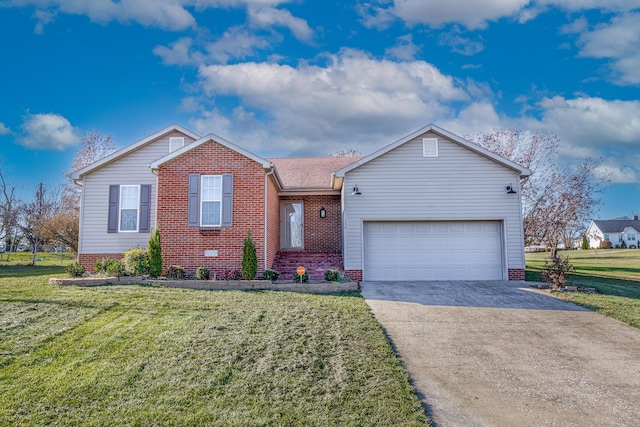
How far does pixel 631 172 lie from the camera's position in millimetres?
25109

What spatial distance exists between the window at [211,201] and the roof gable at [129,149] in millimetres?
3200

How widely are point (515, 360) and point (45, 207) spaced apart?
28.7 metres

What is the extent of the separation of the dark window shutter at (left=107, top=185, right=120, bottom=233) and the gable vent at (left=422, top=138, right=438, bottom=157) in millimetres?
11417

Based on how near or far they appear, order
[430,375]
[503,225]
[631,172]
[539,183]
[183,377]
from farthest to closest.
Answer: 1. [631,172]
2. [539,183]
3. [503,225]
4. [430,375]
5. [183,377]

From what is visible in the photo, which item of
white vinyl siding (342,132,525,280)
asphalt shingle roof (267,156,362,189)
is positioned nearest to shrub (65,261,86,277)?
asphalt shingle roof (267,156,362,189)

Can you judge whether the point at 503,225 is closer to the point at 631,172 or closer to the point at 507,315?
the point at 507,315

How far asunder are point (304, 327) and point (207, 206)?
23.1 feet

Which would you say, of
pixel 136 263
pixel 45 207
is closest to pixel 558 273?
pixel 136 263

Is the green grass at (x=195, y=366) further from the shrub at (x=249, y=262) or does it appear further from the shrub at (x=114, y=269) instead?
A: the shrub at (x=249, y=262)

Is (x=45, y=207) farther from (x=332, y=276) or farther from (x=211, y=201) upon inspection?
(x=332, y=276)

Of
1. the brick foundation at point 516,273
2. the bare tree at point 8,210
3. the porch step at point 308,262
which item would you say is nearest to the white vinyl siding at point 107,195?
the porch step at point 308,262

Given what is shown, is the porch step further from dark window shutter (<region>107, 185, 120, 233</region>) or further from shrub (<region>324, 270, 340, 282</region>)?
dark window shutter (<region>107, 185, 120, 233</region>)

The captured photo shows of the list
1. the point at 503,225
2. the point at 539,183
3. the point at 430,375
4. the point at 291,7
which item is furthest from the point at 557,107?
the point at 430,375

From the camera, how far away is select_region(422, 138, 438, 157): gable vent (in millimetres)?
12898
